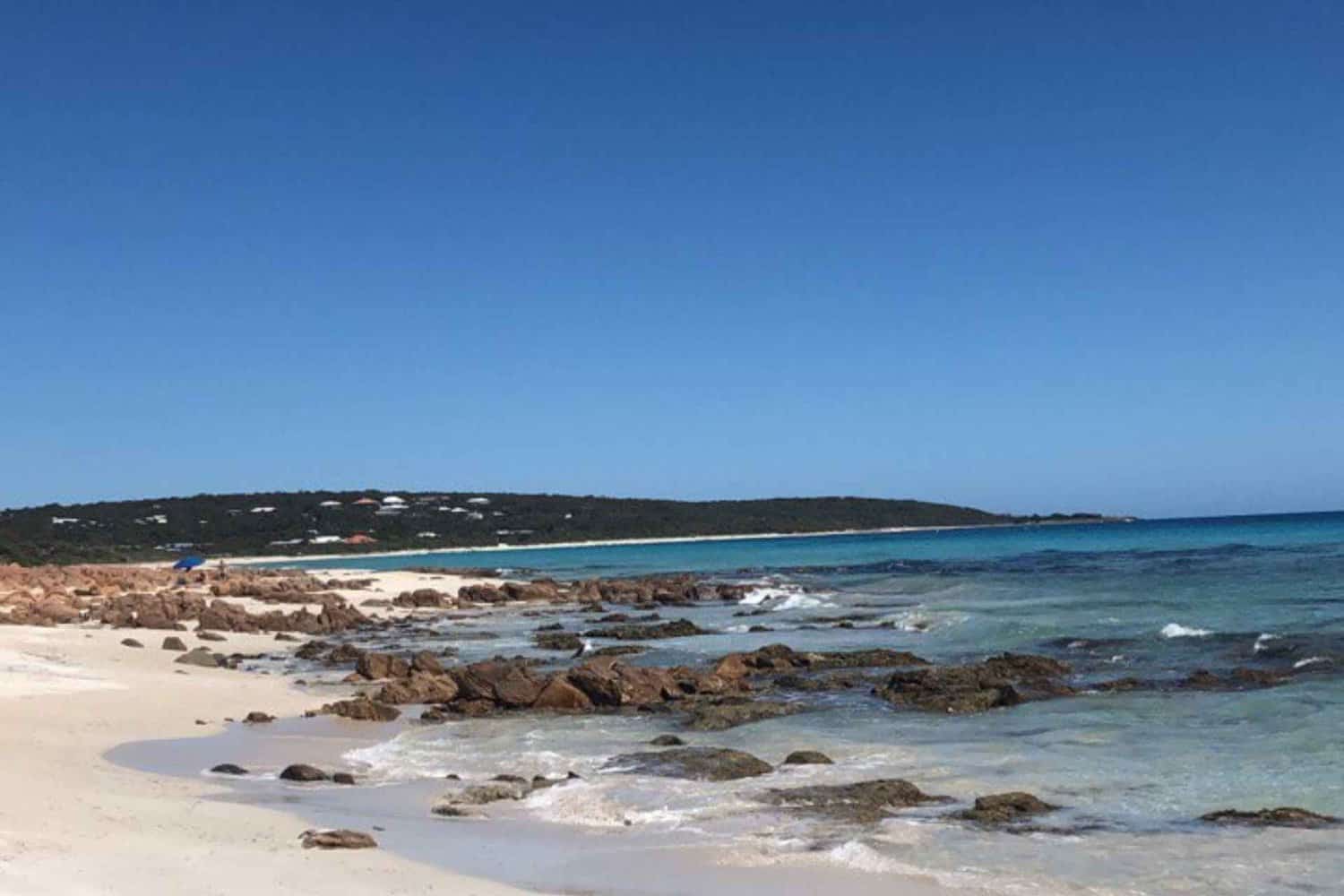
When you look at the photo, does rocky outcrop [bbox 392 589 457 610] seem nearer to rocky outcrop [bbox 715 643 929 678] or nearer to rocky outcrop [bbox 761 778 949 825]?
rocky outcrop [bbox 715 643 929 678]

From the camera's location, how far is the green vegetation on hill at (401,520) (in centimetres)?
12050

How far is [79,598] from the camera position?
39062mm

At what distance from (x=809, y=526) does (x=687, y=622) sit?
135601mm

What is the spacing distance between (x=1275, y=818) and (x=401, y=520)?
451 ft

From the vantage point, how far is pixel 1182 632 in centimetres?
2527

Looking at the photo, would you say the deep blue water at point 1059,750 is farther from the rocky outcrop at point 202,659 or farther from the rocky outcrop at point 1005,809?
the rocky outcrop at point 202,659

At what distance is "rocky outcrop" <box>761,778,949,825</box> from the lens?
1104cm

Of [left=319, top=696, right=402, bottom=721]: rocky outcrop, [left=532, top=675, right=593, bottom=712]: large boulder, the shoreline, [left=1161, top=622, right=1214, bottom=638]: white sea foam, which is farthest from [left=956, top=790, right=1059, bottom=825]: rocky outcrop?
the shoreline

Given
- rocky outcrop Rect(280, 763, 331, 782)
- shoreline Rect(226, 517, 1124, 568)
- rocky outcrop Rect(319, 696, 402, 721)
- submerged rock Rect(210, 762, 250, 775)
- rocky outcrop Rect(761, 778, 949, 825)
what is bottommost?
shoreline Rect(226, 517, 1124, 568)

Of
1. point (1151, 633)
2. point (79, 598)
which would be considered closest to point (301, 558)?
point (79, 598)

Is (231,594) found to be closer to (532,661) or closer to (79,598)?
(79,598)

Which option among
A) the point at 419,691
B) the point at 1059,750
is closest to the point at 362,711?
the point at 419,691

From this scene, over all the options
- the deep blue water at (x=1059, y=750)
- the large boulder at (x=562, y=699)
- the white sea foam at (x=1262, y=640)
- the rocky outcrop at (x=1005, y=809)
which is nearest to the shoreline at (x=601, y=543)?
the deep blue water at (x=1059, y=750)

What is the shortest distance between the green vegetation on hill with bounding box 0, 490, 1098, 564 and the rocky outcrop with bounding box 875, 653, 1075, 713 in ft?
272
